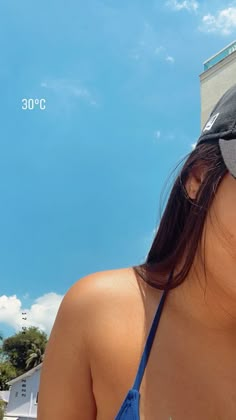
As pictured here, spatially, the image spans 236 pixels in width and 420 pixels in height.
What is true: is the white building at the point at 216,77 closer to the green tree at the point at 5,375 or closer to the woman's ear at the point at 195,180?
the woman's ear at the point at 195,180

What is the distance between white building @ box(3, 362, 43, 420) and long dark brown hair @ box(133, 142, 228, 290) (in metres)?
38.1

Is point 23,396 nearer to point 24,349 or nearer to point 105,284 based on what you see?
point 24,349

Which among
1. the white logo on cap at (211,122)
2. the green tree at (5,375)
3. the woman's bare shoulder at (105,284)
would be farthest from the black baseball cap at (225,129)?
the green tree at (5,375)

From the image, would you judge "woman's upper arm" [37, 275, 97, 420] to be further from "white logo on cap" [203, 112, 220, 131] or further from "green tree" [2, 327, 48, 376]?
"green tree" [2, 327, 48, 376]

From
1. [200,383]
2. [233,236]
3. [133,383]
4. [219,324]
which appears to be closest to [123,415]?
[133,383]

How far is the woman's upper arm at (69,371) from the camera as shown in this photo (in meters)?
1.08

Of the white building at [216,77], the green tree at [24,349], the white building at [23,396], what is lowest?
the white building at [23,396]

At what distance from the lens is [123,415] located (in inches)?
38.2

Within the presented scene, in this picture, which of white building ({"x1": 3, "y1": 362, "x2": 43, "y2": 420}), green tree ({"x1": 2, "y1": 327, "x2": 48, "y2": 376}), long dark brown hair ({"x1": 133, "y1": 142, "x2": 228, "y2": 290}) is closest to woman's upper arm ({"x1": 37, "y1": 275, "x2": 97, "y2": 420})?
long dark brown hair ({"x1": 133, "y1": 142, "x2": 228, "y2": 290})

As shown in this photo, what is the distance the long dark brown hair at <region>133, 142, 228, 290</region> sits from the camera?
1129 millimetres

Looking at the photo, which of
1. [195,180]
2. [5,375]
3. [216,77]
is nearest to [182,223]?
[195,180]

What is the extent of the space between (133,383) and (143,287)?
241 mm

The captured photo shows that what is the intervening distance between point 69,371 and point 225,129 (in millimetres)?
623

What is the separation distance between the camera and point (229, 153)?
1065mm
